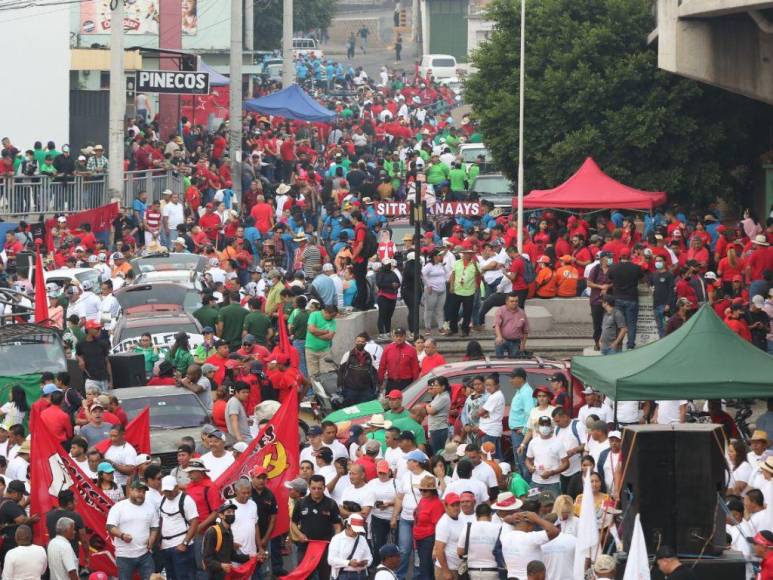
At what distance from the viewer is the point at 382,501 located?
17.6 m

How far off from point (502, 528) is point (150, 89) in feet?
88.7

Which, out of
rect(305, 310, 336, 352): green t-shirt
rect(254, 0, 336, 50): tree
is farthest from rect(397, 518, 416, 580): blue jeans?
rect(254, 0, 336, 50): tree

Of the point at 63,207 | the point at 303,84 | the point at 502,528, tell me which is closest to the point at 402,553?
the point at 502,528

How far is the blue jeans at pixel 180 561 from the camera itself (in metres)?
17.0

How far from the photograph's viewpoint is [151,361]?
81.6 ft

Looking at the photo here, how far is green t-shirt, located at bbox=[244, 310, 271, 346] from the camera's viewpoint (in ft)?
83.8

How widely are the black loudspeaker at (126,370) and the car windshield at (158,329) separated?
4.85 feet

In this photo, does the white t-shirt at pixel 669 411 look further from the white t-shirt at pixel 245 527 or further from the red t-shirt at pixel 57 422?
the red t-shirt at pixel 57 422

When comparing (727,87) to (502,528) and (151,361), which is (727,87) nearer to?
(151,361)

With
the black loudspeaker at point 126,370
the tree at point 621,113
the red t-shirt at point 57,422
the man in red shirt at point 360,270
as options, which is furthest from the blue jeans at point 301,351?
the tree at point 621,113

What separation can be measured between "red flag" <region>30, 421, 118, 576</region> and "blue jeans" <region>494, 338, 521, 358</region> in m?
7.98

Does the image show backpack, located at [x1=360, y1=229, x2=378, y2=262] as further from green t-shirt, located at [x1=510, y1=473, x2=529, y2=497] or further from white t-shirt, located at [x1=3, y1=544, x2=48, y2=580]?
white t-shirt, located at [x1=3, y1=544, x2=48, y2=580]

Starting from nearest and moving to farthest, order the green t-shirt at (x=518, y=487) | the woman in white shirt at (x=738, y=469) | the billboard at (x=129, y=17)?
1. the woman in white shirt at (x=738, y=469)
2. the green t-shirt at (x=518, y=487)
3. the billboard at (x=129, y=17)

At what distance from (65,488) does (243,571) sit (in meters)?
2.09
